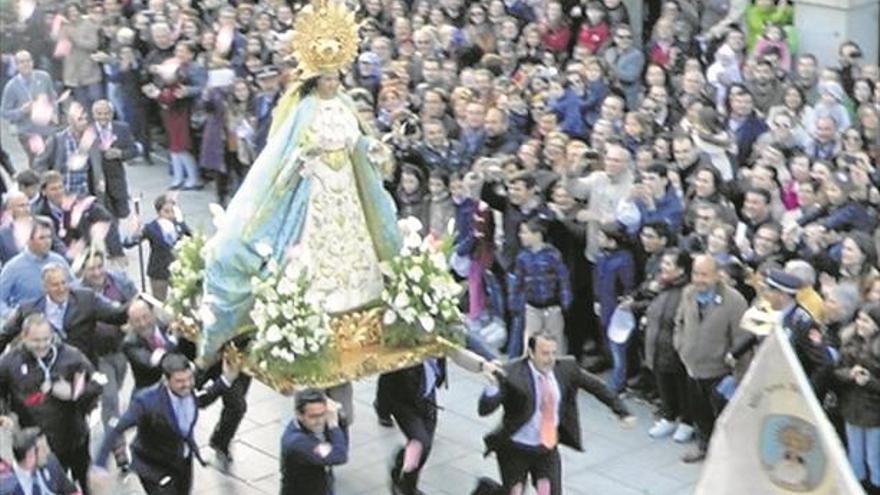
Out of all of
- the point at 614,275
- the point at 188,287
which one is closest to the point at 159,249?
the point at 188,287

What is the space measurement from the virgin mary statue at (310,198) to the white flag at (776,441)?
6.53 m

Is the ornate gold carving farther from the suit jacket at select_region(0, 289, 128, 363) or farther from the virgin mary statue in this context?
the suit jacket at select_region(0, 289, 128, 363)

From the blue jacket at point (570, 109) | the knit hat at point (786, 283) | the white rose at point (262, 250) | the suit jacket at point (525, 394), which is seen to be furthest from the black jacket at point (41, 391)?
the blue jacket at point (570, 109)

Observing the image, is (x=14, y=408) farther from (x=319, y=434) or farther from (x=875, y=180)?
(x=875, y=180)

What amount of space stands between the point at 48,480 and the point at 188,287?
3.17m

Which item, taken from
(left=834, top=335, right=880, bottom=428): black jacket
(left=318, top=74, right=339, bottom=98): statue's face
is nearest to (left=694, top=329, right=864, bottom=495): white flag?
(left=834, top=335, right=880, bottom=428): black jacket

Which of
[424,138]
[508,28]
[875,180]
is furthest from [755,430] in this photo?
[508,28]

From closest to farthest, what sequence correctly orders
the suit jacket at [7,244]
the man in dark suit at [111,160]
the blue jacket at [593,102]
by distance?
the suit jacket at [7,244], the man in dark suit at [111,160], the blue jacket at [593,102]

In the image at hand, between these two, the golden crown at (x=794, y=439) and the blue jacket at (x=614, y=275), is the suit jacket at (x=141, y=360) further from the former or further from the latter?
the golden crown at (x=794, y=439)

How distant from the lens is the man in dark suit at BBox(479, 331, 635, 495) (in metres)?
14.2

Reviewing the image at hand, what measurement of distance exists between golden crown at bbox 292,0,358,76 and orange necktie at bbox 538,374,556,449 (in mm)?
2967

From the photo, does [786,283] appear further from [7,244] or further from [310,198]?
[7,244]

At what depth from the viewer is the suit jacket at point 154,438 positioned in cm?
1420

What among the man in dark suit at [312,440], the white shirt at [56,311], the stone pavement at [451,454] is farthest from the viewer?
the stone pavement at [451,454]
